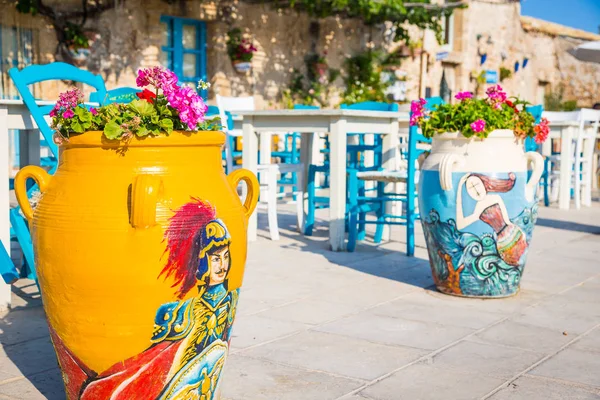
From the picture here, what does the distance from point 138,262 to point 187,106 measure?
0.42 metres

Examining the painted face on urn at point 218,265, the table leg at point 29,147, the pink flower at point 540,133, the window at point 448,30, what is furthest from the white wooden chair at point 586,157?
the window at point 448,30

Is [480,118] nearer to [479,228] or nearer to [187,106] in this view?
[479,228]

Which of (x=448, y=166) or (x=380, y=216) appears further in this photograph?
(x=380, y=216)

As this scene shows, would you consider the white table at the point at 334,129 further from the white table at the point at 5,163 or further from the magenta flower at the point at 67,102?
the magenta flower at the point at 67,102

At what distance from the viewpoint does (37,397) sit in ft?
7.74

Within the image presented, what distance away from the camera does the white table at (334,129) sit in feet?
15.7

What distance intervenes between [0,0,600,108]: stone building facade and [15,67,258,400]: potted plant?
7122 mm

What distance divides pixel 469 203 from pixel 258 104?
309 inches

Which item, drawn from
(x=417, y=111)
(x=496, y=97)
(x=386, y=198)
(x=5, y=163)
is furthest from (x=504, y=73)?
(x=5, y=163)

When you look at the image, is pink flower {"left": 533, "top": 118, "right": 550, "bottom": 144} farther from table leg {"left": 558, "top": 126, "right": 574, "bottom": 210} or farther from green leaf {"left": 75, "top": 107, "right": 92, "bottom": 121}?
table leg {"left": 558, "top": 126, "right": 574, "bottom": 210}

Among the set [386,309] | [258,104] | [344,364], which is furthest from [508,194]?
[258,104]

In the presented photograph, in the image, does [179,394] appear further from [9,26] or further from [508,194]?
[9,26]

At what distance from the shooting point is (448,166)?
140 inches

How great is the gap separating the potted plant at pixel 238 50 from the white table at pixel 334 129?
18.3 feet
